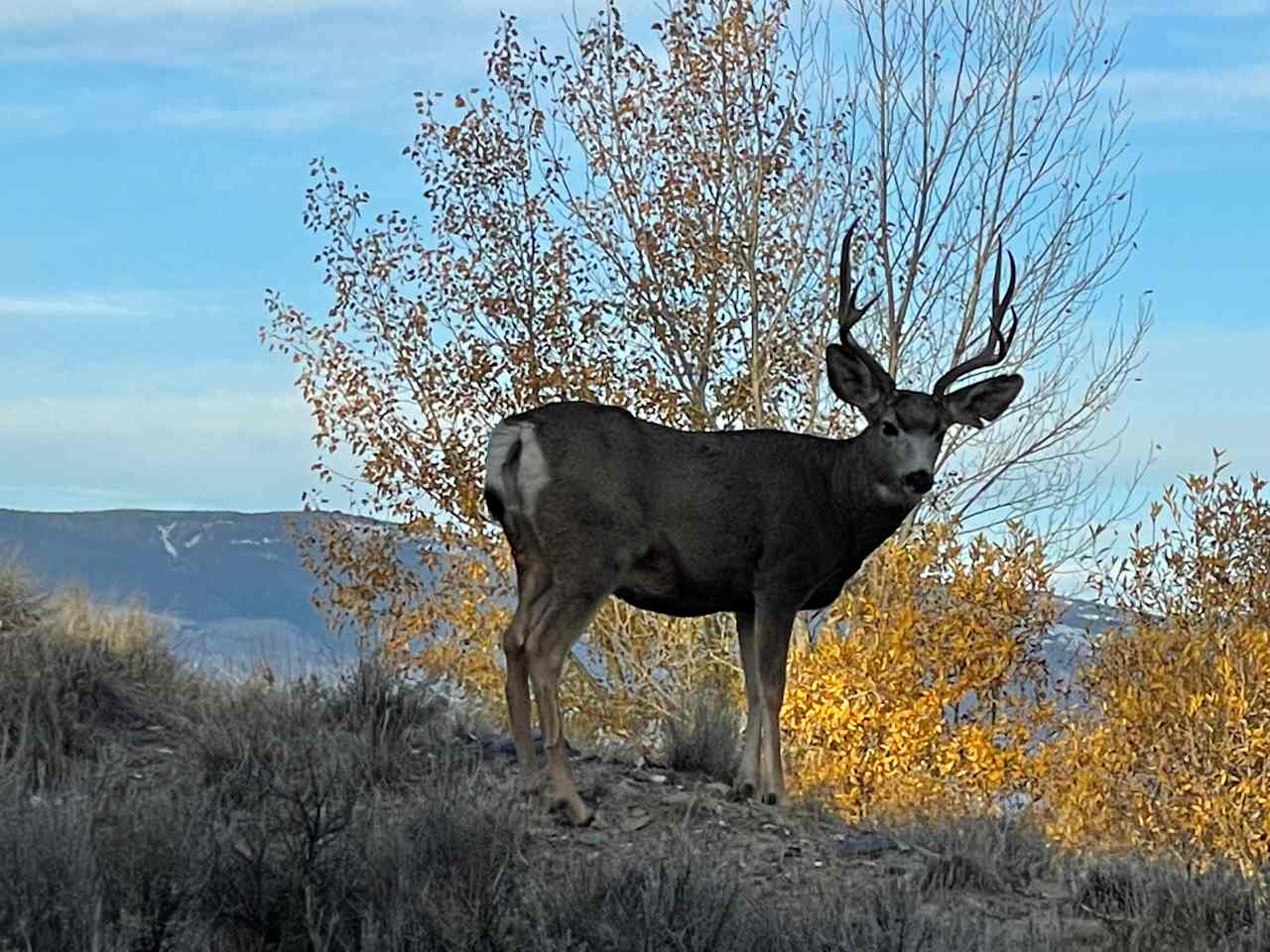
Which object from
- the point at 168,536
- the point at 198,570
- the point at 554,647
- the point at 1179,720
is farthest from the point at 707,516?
the point at 168,536

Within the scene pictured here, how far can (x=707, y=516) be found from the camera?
977cm

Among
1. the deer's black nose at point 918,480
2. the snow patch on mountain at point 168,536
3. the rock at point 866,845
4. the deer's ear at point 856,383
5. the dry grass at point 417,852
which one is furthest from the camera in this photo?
the snow patch on mountain at point 168,536

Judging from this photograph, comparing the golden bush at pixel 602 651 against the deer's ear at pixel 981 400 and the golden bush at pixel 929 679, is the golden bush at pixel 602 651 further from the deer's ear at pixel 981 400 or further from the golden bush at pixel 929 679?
the deer's ear at pixel 981 400

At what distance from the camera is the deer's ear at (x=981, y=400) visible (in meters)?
10.8

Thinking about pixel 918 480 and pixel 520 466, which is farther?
pixel 918 480

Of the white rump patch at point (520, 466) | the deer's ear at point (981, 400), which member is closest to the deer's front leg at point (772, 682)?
the white rump patch at point (520, 466)

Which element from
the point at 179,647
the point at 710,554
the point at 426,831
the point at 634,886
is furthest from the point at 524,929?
the point at 179,647

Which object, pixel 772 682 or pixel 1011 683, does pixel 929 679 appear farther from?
pixel 772 682

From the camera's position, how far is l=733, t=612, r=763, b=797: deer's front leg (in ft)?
33.2

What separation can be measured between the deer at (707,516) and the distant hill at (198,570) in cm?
235

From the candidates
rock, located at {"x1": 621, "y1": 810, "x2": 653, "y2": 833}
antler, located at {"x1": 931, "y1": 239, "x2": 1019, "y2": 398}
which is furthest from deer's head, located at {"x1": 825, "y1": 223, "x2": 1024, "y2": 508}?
rock, located at {"x1": 621, "y1": 810, "x2": 653, "y2": 833}

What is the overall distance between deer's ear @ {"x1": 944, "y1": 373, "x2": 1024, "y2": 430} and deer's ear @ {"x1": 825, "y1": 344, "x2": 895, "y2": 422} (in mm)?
354

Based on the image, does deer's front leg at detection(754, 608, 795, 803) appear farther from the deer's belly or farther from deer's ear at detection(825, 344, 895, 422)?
deer's ear at detection(825, 344, 895, 422)

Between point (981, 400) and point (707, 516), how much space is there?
6.67 ft
